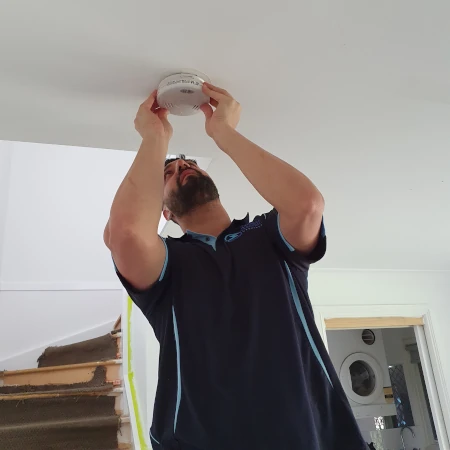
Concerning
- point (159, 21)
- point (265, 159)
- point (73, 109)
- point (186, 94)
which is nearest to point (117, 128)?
point (73, 109)

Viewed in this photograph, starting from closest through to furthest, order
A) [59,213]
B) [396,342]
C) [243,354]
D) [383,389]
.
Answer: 1. [243,354]
2. [59,213]
3. [383,389]
4. [396,342]

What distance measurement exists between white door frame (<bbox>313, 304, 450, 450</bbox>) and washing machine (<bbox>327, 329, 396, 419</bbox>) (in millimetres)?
1119

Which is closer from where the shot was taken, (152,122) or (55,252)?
(152,122)

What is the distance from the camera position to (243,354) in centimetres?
81

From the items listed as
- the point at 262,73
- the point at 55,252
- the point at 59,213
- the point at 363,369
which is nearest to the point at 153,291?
the point at 262,73

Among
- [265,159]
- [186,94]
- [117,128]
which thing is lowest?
[265,159]

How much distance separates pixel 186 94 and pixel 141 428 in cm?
178

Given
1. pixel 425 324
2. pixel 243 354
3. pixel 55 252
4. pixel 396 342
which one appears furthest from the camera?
pixel 396 342

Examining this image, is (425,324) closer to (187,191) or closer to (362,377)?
(362,377)

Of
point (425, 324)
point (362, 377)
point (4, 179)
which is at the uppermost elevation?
point (4, 179)

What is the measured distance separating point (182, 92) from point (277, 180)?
353 millimetres

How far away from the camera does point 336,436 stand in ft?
2.60

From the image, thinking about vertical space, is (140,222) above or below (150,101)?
below

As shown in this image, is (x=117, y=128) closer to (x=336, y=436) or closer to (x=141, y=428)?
(x=336, y=436)
